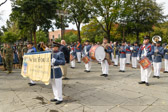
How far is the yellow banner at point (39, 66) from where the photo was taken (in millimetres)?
4535

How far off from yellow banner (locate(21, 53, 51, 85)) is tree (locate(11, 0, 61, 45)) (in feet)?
46.0

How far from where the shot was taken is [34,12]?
62.0 ft

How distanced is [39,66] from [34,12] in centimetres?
1604

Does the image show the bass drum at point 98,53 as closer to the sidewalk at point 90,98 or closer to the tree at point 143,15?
the sidewalk at point 90,98

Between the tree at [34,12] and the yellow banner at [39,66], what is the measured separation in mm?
14011

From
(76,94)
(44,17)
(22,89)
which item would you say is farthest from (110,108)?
(44,17)

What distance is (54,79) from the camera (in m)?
4.64

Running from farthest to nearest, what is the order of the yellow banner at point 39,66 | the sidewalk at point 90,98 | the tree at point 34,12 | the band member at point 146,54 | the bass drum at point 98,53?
the tree at point 34,12 → the bass drum at point 98,53 → the band member at point 146,54 → the yellow banner at point 39,66 → the sidewalk at point 90,98

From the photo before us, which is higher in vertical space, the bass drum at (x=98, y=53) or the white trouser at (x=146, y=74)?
the bass drum at (x=98, y=53)

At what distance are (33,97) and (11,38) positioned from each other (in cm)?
3741

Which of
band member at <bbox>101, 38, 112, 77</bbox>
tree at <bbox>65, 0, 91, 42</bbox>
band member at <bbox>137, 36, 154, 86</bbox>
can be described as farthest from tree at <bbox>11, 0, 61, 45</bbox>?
band member at <bbox>137, 36, 154, 86</bbox>

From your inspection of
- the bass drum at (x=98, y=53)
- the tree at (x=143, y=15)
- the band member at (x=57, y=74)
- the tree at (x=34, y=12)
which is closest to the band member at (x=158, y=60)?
the bass drum at (x=98, y=53)

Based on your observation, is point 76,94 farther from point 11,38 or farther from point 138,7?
point 11,38

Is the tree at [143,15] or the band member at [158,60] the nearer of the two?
the band member at [158,60]
